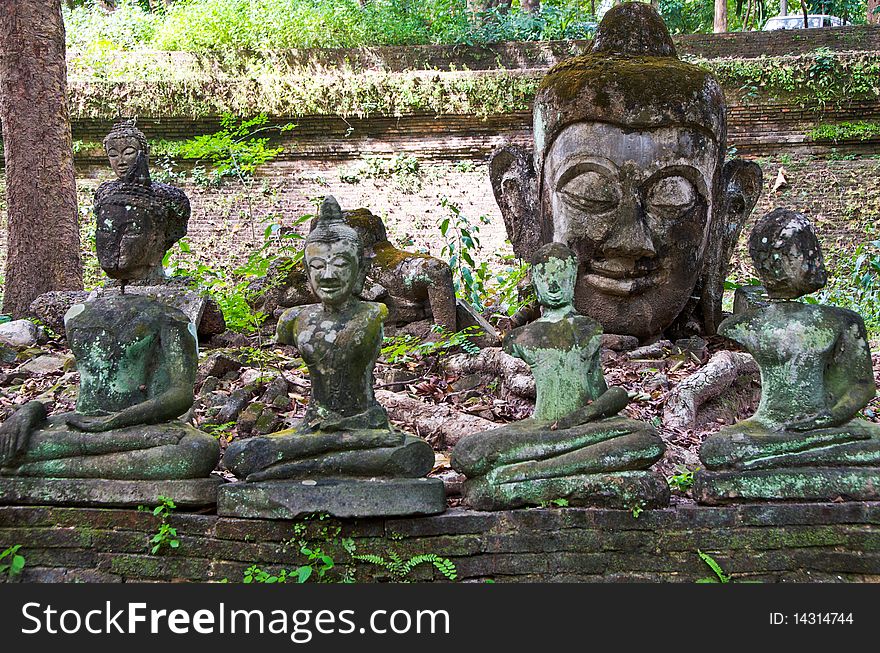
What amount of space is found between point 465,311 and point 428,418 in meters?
1.72

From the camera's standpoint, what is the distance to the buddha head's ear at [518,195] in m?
6.48

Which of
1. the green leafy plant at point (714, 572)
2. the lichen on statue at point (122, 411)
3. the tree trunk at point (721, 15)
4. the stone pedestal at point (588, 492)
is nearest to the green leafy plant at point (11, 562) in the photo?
the lichen on statue at point (122, 411)

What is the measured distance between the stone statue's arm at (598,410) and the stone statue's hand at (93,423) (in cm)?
191

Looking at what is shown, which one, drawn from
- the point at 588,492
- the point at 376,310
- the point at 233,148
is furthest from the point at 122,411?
the point at 233,148

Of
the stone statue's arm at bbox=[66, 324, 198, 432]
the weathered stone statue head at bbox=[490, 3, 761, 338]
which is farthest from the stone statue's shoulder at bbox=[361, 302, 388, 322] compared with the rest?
the weathered stone statue head at bbox=[490, 3, 761, 338]

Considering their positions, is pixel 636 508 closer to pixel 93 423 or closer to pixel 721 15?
pixel 93 423

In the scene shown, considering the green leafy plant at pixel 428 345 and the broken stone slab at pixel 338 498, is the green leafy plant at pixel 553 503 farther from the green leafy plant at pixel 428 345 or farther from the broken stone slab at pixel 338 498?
the green leafy plant at pixel 428 345

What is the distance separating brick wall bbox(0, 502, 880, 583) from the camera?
3502 mm

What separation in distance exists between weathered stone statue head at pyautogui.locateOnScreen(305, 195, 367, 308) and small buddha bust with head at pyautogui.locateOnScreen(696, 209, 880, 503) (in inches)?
65.3

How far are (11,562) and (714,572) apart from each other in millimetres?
2892

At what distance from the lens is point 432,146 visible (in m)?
12.1

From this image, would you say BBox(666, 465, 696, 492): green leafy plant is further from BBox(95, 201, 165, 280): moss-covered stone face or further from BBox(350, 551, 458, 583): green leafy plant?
BBox(95, 201, 165, 280): moss-covered stone face

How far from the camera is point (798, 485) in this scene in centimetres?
357

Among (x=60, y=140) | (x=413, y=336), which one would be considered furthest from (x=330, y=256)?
(x=60, y=140)
